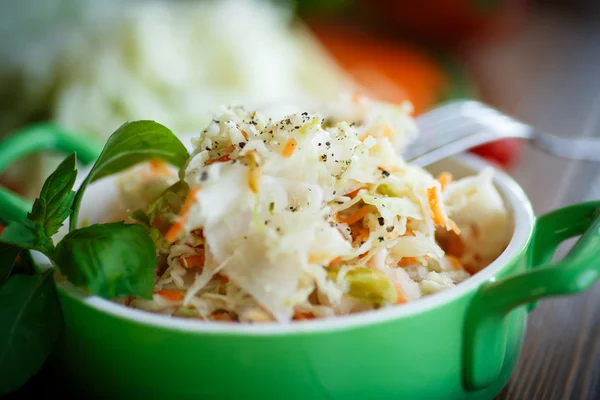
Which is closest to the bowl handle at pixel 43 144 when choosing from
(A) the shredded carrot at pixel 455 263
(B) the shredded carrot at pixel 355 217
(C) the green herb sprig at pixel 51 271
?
(C) the green herb sprig at pixel 51 271

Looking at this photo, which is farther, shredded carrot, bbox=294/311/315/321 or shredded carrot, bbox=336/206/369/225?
shredded carrot, bbox=336/206/369/225

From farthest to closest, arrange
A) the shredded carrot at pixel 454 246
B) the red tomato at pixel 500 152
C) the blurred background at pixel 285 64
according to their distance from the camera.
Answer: the blurred background at pixel 285 64 → the red tomato at pixel 500 152 → the shredded carrot at pixel 454 246

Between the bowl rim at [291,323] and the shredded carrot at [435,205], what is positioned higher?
the shredded carrot at [435,205]

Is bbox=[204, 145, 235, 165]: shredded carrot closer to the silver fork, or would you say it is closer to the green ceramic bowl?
the green ceramic bowl

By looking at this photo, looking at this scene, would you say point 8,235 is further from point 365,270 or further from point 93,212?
point 365,270

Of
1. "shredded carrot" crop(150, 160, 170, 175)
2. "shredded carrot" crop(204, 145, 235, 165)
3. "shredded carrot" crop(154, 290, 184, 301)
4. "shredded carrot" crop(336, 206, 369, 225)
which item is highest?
"shredded carrot" crop(204, 145, 235, 165)

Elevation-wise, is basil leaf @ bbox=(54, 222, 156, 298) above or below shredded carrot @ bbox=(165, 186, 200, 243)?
below

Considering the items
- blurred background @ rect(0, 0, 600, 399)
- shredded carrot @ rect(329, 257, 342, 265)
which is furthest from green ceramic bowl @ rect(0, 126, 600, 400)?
blurred background @ rect(0, 0, 600, 399)

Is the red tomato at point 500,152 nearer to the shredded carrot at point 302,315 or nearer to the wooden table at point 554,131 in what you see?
the wooden table at point 554,131
